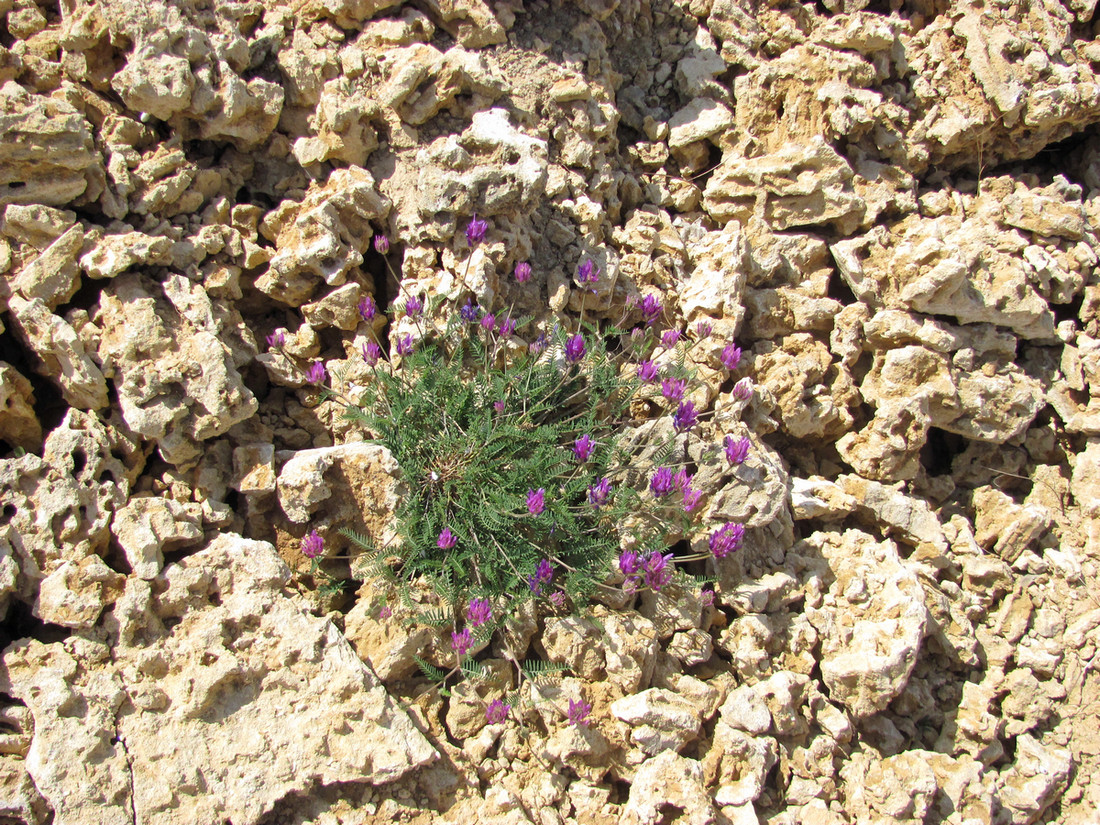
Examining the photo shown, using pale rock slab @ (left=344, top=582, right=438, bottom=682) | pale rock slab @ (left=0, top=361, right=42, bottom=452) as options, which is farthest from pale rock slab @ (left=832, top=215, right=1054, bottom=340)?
pale rock slab @ (left=0, top=361, right=42, bottom=452)

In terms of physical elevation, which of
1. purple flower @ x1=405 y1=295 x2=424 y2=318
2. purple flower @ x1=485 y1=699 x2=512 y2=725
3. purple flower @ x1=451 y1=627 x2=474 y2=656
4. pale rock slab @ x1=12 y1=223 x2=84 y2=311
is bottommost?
purple flower @ x1=485 y1=699 x2=512 y2=725

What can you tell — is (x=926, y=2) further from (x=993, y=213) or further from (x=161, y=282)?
(x=161, y=282)

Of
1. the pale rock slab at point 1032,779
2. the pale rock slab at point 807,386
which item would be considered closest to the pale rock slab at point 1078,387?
the pale rock slab at point 807,386

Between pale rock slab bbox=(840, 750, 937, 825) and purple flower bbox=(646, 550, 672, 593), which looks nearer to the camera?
pale rock slab bbox=(840, 750, 937, 825)

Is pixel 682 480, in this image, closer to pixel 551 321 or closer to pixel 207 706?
pixel 551 321

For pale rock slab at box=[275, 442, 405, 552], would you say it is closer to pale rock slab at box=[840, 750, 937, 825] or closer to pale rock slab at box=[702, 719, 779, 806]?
pale rock slab at box=[702, 719, 779, 806]

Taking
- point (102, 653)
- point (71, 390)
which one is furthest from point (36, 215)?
point (102, 653)

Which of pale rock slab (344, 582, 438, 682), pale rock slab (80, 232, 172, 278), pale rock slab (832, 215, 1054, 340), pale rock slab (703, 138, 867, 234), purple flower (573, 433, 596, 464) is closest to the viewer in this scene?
pale rock slab (344, 582, 438, 682)
